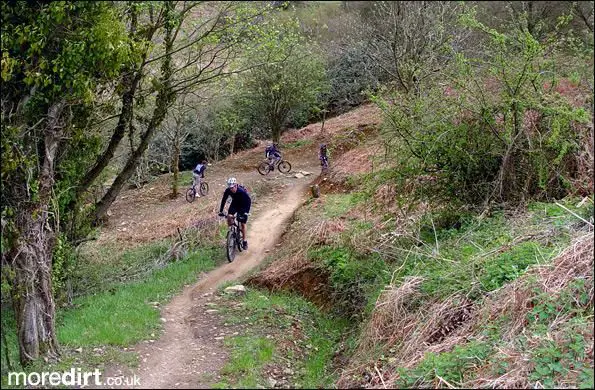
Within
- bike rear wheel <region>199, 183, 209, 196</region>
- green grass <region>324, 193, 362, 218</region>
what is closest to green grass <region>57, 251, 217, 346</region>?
green grass <region>324, 193, 362, 218</region>

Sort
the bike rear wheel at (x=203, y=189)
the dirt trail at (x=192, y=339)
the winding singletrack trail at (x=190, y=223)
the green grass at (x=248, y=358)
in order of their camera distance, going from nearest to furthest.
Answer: the green grass at (x=248, y=358) < the dirt trail at (x=192, y=339) < the winding singletrack trail at (x=190, y=223) < the bike rear wheel at (x=203, y=189)

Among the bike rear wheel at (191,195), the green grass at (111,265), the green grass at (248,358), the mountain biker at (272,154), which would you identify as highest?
the mountain biker at (272,154)

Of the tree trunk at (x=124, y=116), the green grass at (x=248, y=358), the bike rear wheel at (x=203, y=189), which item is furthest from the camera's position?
the bike rear wheel at (x=203, y=189)

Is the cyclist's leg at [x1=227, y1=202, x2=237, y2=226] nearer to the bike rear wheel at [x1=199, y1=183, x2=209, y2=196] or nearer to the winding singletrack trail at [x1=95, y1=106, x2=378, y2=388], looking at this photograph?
the winding singletrack trail at [x1=95, y1=106, x2=378, y2=388]

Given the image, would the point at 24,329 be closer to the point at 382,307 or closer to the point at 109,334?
the point at 109,334

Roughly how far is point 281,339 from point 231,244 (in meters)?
5.48

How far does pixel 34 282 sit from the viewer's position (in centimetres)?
758

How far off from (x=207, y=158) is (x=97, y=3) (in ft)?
74.4

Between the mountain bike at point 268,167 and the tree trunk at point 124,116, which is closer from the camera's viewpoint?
the tree trunk at point 124,116

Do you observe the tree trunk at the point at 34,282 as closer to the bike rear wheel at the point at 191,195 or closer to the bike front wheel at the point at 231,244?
the bike front wheel at the point at 231,244

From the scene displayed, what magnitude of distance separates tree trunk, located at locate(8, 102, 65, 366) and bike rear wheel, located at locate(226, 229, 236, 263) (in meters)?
6.15

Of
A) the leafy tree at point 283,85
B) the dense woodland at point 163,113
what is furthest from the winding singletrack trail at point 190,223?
the leafy tree at point 283,85

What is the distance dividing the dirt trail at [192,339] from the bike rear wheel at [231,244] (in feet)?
0.58

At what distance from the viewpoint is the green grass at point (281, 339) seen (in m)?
7.28
